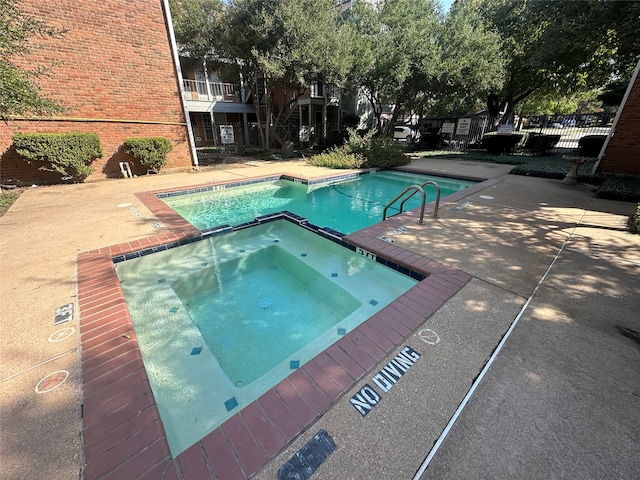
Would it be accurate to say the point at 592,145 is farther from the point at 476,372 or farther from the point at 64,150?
the point at 64,150

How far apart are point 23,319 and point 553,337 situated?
4739mm

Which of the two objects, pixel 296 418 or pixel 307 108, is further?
pixel 307 108

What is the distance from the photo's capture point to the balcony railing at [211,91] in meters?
17.4

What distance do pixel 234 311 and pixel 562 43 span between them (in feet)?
43.8

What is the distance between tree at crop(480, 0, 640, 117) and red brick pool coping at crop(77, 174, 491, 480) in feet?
36.1

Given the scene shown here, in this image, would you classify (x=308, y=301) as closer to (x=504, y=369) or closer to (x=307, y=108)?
(x=504, y=369)

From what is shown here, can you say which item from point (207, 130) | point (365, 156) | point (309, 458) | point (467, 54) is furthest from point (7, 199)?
point (467, 54)

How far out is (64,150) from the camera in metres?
7.38

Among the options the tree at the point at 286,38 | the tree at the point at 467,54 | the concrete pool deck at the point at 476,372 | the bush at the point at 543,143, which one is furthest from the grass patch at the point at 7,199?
the bush at the point at 543,143

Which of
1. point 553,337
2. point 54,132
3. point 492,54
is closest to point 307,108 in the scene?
point 492,54

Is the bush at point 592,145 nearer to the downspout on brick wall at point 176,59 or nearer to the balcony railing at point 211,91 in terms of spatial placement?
the downspout on brick wall at point 176,59

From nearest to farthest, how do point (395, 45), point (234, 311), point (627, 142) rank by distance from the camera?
point (234, 311) → point (627, 142) → point (395, 45)

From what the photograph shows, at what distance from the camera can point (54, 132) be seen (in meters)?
7.50

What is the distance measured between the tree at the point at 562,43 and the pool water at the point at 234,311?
11.0 metres
